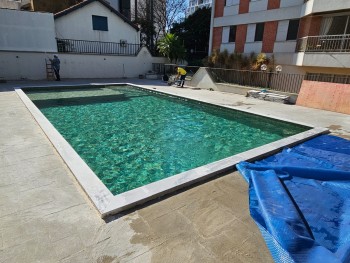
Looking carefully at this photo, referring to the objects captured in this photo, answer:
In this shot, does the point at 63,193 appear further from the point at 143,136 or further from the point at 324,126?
the point at 324,126

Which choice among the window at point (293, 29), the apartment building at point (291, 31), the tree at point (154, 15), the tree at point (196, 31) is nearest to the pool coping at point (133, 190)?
the apartment building at point (291, 31)

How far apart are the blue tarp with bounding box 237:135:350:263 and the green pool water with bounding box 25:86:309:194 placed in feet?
5.44

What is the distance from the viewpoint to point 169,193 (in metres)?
3.41

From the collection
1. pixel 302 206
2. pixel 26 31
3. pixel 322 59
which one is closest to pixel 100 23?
pixel 26 31

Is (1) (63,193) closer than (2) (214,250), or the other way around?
(2) (214,250)

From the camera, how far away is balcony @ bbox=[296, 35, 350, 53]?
12400 millimetres

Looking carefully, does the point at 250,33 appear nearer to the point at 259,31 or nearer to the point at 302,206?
the point at 259,31

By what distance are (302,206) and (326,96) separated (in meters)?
8.53

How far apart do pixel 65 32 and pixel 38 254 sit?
20.7 meters

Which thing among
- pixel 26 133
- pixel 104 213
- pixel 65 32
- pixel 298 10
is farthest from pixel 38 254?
pixel 65 32

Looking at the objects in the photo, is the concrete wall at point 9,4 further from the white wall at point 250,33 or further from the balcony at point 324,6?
the balcony at point 324,6

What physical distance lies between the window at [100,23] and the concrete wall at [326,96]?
17.7m

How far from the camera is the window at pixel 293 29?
48.4ft

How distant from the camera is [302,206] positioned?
126 inches
